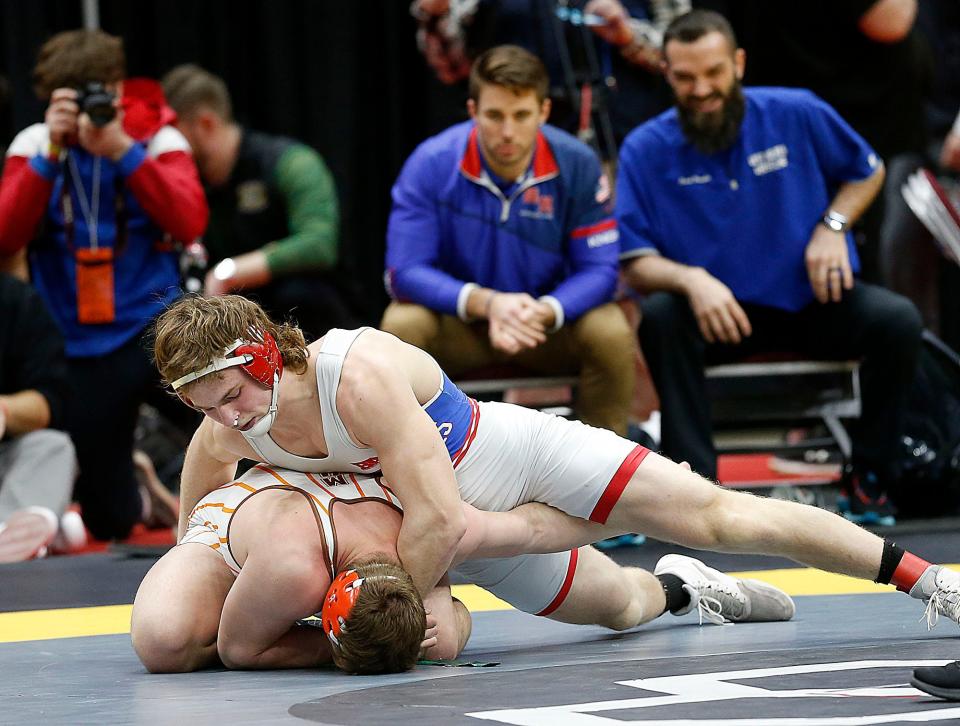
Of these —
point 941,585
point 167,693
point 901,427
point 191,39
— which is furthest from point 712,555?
point 191,39

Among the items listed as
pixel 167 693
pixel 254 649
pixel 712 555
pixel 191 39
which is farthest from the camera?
pixel 191 39

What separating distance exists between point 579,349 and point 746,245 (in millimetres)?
669

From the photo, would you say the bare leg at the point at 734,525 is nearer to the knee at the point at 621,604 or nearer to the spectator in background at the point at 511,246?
the knee at the point at 621,604

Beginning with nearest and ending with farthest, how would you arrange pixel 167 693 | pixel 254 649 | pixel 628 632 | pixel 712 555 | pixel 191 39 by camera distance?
pixel 167 693 → pixel 254 649 → pixel 628 632 → pixel 712 555 → pixel 191 39

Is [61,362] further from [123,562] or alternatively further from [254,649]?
[254,649]

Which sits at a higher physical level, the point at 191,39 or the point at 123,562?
the point at 191,39

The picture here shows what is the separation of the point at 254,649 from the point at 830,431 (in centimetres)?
305

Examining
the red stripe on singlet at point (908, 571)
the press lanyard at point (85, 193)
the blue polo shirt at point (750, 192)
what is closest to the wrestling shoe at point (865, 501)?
the blue polo shirt at point (750, 192)

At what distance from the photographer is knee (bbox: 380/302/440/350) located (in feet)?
16.7

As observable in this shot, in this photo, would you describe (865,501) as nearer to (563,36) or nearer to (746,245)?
(746,245)

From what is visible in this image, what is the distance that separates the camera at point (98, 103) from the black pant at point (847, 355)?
1799mm

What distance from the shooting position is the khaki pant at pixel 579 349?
5066mm

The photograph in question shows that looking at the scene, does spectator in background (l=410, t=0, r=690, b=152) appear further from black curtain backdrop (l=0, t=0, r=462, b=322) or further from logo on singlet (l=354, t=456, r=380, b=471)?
logo on singlet (l=354, t=456, r=380, b=471)

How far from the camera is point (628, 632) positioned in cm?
365
